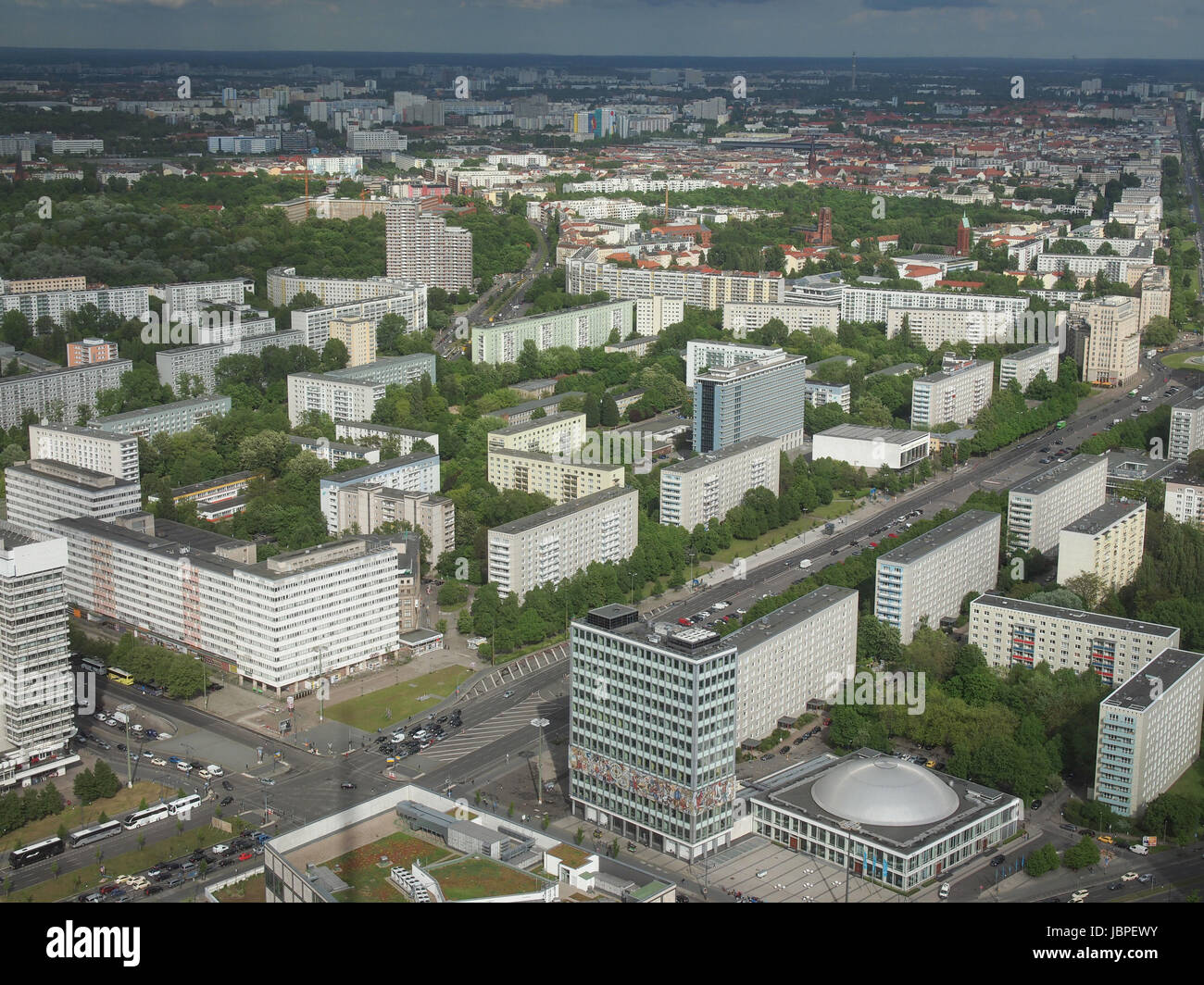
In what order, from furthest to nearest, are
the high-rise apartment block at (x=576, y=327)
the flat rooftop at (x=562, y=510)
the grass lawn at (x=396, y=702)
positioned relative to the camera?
the high-rise apartment block at (x=576, y=327), the flat rooftop at (x=562, y=510), the grass lawn at (x=396, y=702)

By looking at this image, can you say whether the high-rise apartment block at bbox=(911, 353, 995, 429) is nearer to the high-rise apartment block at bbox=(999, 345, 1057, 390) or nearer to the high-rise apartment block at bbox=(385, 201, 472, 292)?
the high-rise apartment block at bbox=(999, 345, 1057, 390)

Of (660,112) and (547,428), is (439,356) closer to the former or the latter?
(547,428)

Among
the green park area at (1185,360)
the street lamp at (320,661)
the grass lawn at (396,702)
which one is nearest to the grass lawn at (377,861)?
the grass lawn at (396,702)

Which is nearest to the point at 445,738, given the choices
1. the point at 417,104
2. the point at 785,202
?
the point at 785,202

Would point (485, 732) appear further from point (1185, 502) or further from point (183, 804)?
point (1185, 502)

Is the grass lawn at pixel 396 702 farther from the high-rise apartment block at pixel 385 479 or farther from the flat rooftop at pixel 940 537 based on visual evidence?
the flat rooftop at pixel 940 537

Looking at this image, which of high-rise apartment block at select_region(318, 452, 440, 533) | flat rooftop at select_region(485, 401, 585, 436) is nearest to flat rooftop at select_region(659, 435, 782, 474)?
flat rooftop at select_region(485, 401, 585, 436)
